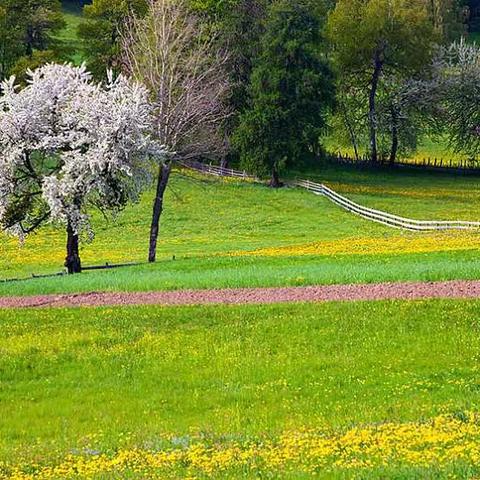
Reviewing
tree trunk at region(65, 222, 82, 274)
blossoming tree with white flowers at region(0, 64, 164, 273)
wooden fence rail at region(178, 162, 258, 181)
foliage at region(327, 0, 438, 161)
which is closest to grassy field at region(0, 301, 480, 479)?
tree trunk at region(65, 222, 82, 274)

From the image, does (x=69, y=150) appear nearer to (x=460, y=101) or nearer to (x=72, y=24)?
(x=460, y=101)

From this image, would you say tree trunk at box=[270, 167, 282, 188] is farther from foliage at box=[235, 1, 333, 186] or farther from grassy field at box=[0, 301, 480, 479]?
grassy field at box=[0, 301, 480, 479]

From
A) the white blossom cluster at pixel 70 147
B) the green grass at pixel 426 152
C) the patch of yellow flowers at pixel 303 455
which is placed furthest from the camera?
the green grass at pixel 426 152

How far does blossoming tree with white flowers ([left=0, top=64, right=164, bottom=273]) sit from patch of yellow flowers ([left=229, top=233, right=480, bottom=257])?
7.43 m

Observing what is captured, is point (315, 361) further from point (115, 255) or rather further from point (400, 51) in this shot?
point (400, 51)

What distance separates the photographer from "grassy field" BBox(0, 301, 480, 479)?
1166 centimetres

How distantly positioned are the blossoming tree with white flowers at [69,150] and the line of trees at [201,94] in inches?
2.8

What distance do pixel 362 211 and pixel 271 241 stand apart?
11659mm

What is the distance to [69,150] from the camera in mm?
42938

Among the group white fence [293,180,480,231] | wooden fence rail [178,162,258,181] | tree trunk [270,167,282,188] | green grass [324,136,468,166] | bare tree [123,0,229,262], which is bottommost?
white fence [293,180,480,231]

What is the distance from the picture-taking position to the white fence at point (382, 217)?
51.1 meters

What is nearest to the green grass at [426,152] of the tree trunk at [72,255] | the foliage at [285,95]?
the foliage at [285,95]

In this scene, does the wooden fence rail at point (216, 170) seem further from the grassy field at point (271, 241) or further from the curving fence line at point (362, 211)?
the grassy field at point (271, 241)

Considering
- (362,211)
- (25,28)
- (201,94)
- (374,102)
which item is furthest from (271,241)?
(25,28)
